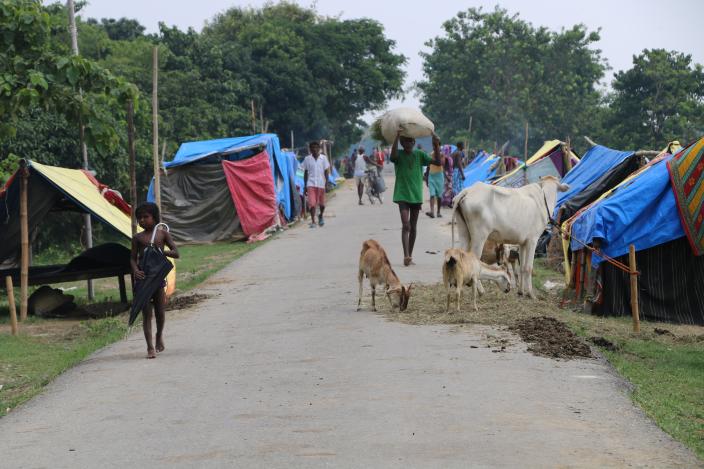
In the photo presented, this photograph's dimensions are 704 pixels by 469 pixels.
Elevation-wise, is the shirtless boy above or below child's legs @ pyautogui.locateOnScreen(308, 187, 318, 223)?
below

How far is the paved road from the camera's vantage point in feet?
19.5

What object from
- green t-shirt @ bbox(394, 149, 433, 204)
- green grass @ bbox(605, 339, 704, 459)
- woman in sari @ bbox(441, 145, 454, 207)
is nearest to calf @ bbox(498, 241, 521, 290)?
green t-shirt @ bbox(394, 149, 433, 204)

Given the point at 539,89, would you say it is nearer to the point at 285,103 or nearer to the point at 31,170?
the point at 285,103

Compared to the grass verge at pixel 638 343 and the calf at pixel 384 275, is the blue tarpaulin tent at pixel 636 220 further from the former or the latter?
the calf at pixel 384 275

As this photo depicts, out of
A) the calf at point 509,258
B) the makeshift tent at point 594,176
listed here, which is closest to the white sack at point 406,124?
the calf at point 509,258

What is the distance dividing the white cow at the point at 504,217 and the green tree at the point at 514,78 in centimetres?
5232

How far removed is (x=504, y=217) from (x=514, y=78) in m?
55.0

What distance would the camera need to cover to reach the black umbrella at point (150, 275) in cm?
936

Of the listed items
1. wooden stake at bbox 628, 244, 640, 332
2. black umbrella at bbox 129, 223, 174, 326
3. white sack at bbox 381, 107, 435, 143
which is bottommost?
wooden stake at bbox 628, 244, 640, 332

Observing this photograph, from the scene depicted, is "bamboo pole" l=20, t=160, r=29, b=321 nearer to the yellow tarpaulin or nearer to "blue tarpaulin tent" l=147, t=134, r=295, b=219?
the yellow tarpaulin

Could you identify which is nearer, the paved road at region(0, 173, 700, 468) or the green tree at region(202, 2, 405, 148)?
the paved road at region(0, 173, 700, 468)

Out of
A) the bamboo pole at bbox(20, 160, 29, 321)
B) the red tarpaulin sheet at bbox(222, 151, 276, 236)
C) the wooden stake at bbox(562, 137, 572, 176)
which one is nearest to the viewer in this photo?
the bamboo pole at bbox(20, 160, 29, 321)

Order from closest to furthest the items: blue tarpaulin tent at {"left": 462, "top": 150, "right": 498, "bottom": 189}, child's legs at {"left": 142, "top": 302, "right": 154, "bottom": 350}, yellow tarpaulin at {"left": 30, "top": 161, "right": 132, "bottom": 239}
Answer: child's legs at {"left": 142, "top": 302, "right": 154, "bottom": 350} → yellow tarpaulin at {"left": 30, "top": 161, "right": 132, "bottom": 239} → blue tarpaulin tent at {"left": 462, "top": 150, "right": 498, "bottom": 189}

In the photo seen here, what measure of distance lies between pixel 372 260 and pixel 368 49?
150 feet
